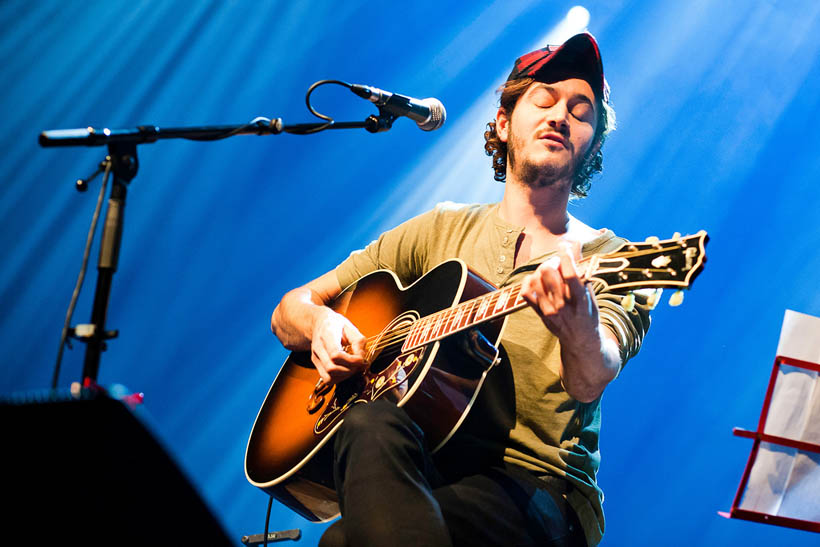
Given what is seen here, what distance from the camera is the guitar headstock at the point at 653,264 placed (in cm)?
159

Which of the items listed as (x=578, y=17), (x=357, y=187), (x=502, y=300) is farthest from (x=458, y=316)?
(x=578, y=17)

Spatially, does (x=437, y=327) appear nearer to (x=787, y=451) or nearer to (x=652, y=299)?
(x=652, y=299)

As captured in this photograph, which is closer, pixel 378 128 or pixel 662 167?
pixel 378 128

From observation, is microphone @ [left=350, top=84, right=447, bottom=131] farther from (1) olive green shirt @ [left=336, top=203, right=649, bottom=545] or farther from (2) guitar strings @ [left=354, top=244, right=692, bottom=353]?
(2) guitar strings @ [left=354, top=244, right=692, bottom=353]

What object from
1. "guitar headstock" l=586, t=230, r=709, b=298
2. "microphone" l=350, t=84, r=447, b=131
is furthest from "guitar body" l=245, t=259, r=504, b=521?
"microphone" l=350, t=84, r=447, b=131

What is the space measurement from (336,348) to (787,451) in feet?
4.77

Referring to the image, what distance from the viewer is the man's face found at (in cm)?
244

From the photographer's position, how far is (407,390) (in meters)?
1.83

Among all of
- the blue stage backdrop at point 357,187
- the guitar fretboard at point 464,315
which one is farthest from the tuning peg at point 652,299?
the blue stage backdrop at point 357,187

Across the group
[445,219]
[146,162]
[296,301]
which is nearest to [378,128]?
[445,219]

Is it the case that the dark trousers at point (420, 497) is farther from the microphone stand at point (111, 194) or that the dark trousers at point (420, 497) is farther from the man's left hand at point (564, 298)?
the microphone stand at point (111, 194)

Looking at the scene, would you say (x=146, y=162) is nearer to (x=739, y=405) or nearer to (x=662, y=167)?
(x=662, y=167)

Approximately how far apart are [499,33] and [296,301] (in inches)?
71.8

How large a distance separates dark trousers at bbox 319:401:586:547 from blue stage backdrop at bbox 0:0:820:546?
130 cm
